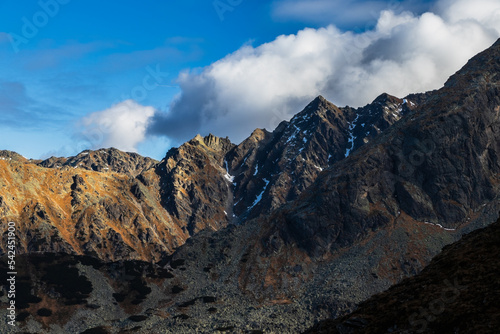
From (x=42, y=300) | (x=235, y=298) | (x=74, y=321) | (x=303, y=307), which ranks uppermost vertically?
(x=42, y=300)

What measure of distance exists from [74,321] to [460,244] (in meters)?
151

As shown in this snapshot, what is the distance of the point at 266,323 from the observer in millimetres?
160125

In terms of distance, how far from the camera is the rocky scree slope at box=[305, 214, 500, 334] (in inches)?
1660

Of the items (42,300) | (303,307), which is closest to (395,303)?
(303,307)

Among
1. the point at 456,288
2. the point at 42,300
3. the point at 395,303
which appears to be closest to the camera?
the point at 456,288

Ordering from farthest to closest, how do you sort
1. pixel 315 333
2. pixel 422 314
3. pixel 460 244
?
pixel 460 244 → pixel 315 333 → pixel 422 314

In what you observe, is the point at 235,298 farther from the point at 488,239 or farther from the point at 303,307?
the point at 488,239

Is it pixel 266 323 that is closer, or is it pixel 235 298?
pixel 266 323

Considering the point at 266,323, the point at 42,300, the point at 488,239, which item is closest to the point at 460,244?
the point at 488,239

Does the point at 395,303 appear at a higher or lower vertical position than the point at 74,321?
lower

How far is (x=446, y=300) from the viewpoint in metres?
47.6

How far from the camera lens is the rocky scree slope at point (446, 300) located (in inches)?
1660

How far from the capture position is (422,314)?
46469 millimetres

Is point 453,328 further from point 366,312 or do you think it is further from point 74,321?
point 74,321
